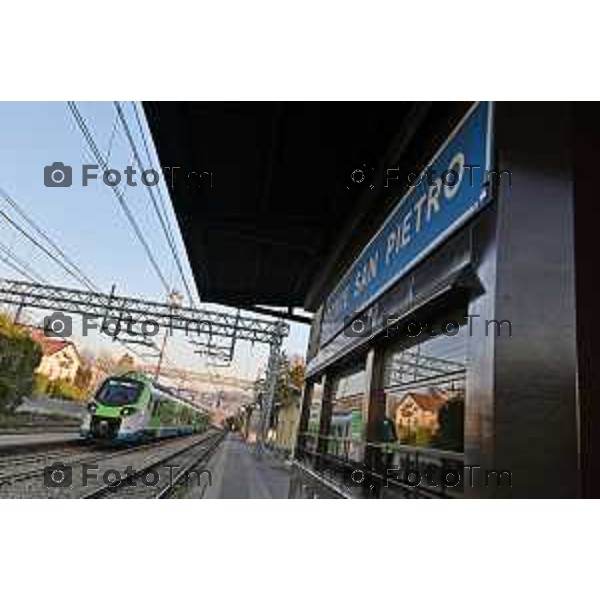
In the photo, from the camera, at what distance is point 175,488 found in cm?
1117

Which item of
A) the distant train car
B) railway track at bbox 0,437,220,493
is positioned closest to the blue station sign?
railway track at bbox 0,437,220,493

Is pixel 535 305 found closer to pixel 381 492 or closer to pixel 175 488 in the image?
pixel 381 492

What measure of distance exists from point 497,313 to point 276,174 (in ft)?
10.6

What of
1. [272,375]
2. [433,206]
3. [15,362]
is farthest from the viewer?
[272,375]

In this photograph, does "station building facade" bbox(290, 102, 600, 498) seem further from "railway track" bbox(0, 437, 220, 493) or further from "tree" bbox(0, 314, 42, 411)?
"tree" bbox(0, 314, 42, 411)

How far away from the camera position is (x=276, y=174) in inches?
207

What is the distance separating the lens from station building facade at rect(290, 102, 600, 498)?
2.42 m

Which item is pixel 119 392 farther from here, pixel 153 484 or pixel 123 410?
pixel 153 484

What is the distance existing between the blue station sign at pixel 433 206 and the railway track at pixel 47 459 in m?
7.49

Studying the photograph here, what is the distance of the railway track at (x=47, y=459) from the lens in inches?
397

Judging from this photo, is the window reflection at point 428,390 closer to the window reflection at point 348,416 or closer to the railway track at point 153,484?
the window reflection at point 348,416

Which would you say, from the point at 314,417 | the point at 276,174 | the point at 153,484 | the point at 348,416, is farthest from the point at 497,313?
the point at 153,484

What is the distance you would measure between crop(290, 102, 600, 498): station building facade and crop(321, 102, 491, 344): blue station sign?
0.02m

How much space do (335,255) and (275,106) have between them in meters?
3.23
